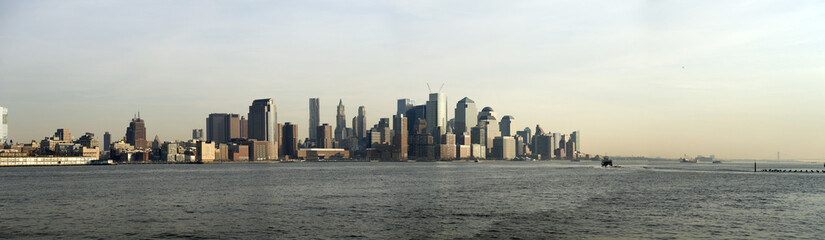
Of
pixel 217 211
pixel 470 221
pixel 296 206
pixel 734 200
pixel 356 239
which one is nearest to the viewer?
pixel 356 239

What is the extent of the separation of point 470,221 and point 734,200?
45247 mm

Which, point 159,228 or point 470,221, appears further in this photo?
point 470,221

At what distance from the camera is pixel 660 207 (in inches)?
2896

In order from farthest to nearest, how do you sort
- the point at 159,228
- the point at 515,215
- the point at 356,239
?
the point at 515,215 < the point at 159,228 < the point at 356,239

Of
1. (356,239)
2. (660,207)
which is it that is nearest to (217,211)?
(356,239)

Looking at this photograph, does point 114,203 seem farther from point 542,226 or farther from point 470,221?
point 542,226

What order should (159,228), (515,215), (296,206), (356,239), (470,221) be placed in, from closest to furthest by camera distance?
(356,239), (159,228), (470,221), (515,215), (296,206)

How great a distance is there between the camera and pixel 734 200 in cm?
8375

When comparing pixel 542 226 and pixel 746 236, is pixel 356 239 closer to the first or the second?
pixel 542 226

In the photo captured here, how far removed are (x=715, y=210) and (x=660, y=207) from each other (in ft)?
19.7

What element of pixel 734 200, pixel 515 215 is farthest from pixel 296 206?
pixel 734 200

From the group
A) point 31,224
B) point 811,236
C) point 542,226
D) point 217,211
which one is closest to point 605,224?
point 542,226

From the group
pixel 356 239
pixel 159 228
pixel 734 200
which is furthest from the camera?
pixel 734 200

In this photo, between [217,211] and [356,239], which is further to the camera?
[217,211]
